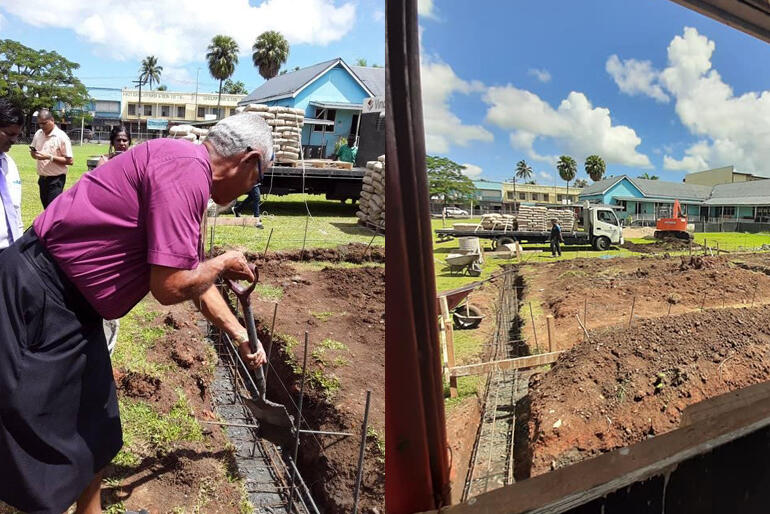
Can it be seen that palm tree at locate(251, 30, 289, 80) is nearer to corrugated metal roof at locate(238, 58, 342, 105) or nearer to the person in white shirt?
corrugated metal roof at locate(238, 58, 342, 105)

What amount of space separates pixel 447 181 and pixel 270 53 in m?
38.9

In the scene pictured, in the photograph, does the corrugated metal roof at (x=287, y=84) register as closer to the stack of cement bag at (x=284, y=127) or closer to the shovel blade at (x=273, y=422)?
Answer: the stack of cement bag at (x=284, y=127)

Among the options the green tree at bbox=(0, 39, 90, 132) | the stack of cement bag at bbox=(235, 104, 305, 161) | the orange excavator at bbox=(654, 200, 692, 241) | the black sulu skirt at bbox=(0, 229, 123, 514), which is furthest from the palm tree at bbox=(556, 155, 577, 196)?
the green tree at bbox=(0, 39, 90, 132)

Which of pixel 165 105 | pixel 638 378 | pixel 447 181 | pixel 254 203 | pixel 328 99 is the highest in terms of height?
pixel 165 105

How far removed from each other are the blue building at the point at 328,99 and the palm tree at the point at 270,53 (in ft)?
54.6

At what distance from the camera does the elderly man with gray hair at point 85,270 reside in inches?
56.4

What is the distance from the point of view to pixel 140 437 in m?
3.22

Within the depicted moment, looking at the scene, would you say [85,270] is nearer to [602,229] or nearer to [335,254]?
[602,229]

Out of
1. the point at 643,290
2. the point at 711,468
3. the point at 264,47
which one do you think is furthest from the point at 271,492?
the point at 264,47

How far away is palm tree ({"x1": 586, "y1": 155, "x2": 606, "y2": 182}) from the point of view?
4.86ft

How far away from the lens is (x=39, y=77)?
32531 mm

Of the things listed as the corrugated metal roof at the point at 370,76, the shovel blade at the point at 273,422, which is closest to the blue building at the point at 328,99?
the corrugated metal roof at the point at 370,76

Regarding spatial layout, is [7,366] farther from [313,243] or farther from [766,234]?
[313,243]

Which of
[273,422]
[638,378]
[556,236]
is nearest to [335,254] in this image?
[273,422]
